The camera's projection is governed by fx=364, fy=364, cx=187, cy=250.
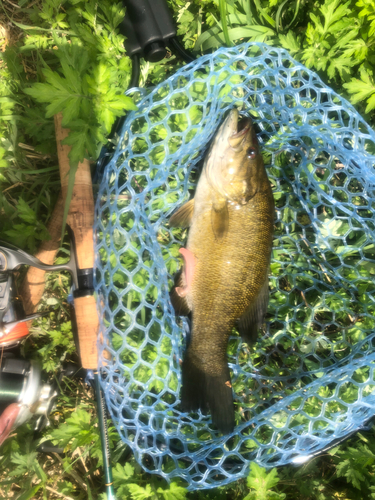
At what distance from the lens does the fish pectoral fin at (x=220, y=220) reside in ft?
7.68

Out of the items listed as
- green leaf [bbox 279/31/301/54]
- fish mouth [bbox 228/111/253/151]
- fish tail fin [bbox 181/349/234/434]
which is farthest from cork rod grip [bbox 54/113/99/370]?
green leaf [bbox 279/31/301/54]

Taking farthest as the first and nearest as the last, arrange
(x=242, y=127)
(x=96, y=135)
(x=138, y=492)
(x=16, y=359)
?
1. (x=16, y=359)
2. (x=138, y=492)
3. (x=242, y=127)
4. (x=96, y=135)

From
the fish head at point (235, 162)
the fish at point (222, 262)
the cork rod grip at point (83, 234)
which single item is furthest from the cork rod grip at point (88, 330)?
the fish head at point (235, 162)

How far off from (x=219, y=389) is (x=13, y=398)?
1.36 meters

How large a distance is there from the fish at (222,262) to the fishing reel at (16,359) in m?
0.79

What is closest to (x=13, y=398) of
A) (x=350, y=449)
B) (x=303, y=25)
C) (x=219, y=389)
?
(x=219, y=389)

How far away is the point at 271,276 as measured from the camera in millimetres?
2799

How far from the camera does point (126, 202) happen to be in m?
2.58

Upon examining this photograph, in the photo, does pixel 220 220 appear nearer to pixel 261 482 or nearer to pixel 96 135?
pixel 96 135

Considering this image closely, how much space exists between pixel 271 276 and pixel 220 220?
741 millimetres

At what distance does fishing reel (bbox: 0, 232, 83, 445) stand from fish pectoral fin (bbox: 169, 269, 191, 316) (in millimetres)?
591

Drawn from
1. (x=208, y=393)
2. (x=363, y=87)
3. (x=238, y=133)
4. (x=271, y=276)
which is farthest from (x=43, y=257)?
(x=363, y=87)

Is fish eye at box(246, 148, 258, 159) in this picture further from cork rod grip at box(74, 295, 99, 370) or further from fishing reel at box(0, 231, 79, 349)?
cork rod grip at box(74, 295, 99, 370)

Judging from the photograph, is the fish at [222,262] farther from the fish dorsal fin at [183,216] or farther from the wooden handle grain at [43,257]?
the wooden handle grain at [43,257]
